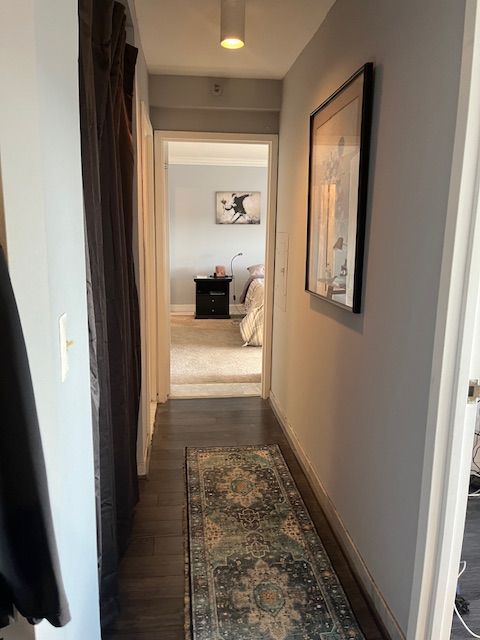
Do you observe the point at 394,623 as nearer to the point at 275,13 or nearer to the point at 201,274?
the point at 275,13

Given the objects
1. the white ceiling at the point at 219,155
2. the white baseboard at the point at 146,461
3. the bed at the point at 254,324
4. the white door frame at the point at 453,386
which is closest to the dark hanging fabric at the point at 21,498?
the white door frame at the point at 453,386

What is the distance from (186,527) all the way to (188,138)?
8.74ft

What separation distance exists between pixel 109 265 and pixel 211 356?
3.48 m

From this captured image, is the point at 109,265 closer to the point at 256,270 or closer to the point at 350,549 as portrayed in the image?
the point at 350,549

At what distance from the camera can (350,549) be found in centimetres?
201

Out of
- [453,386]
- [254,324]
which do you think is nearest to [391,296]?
[453,386]

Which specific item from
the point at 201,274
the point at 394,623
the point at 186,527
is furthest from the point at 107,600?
the point at 201,274

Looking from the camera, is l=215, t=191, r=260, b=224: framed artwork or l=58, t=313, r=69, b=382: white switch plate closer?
l=58, t=313, r=69, b=382: white switch plate

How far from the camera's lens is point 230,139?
11.6ft

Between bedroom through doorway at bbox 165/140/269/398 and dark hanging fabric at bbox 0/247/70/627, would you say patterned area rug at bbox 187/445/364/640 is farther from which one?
bedroom through doorway at bbox 165/140/269/398

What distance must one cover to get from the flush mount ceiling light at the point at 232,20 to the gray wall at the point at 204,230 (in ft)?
16.6

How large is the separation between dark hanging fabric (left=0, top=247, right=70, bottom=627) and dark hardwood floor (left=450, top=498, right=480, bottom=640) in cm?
152

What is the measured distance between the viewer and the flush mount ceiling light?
2215 mm

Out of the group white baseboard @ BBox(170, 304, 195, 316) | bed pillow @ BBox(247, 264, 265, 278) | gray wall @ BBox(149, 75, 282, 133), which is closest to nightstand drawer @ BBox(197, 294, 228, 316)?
white baseboard @ BBox(170, 304, 195, 316)
